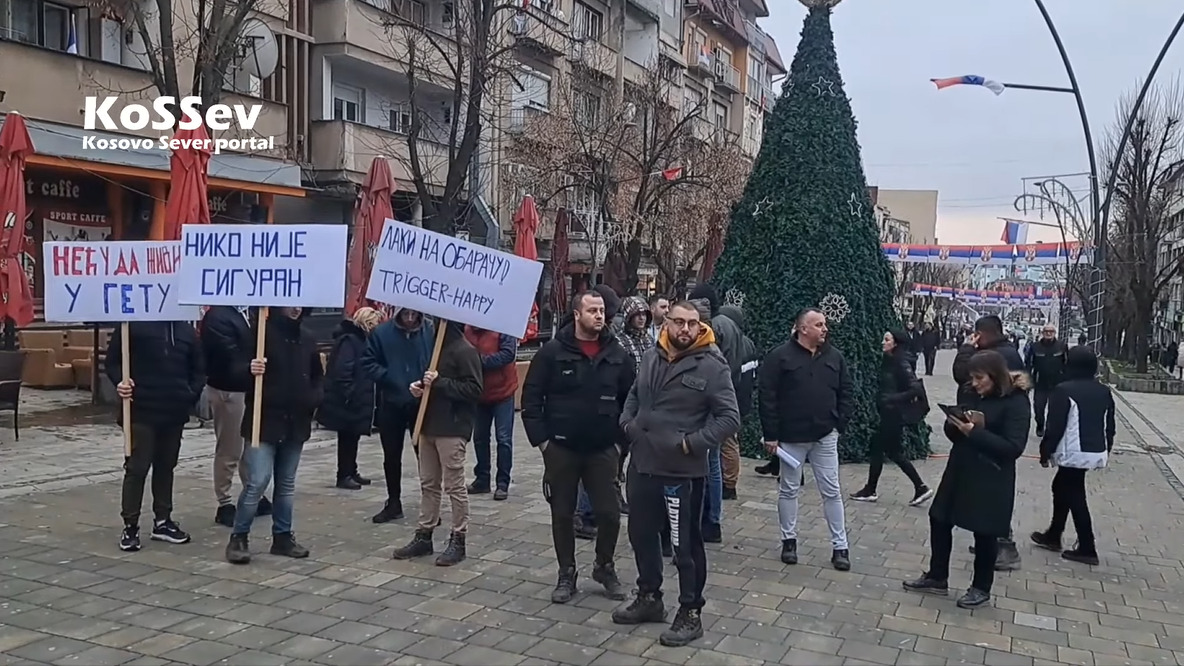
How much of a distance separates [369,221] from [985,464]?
31.1 feet

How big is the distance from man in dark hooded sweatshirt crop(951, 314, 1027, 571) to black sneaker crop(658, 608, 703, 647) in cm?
242

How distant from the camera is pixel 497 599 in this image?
Result: 5977mm

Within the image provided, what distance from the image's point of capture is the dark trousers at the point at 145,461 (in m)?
6.71

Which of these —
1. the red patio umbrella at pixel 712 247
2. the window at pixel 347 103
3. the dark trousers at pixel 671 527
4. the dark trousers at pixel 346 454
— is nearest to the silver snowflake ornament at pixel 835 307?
the dark trousers at pixel 346 454

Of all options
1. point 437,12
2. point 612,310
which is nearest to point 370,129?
point 437,12

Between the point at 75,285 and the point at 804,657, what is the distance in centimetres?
554

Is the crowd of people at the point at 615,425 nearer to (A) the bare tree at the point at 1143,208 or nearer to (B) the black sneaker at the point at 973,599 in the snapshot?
(B) the black sneaker at the point at 973,599

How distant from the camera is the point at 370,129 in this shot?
22.4 metres

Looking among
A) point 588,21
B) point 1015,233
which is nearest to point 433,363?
point 588,21

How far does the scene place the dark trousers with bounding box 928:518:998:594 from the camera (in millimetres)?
6172

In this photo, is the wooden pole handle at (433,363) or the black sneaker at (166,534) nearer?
the wooden pole handle at (433,363)

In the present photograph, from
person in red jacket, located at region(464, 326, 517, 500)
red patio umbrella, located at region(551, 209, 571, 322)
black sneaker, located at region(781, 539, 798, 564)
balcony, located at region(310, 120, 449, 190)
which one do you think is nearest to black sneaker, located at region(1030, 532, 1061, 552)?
Result: black sneaker, located at region(781, 539, 798, 564)

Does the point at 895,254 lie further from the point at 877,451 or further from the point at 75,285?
the point at 75,285

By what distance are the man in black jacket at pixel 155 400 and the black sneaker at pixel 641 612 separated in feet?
11.0
